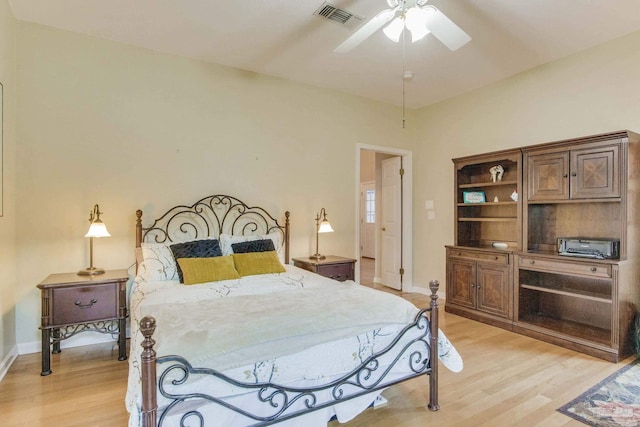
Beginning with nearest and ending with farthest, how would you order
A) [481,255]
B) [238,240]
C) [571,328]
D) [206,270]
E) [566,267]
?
[206,270]
[566,267]
[571,328]
[238,240]
[481,255]

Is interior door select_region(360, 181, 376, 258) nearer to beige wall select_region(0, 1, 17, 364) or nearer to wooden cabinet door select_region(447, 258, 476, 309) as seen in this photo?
wooden cabinet door select_region(447, 258, 476, 309)

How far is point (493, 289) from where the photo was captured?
3953 mm

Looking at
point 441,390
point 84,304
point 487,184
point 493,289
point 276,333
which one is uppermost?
point 487,184

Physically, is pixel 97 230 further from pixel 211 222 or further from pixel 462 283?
pixel 462 283

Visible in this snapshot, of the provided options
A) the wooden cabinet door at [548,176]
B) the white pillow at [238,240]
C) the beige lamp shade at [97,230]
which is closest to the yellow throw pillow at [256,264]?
the white pillow at [238,240]

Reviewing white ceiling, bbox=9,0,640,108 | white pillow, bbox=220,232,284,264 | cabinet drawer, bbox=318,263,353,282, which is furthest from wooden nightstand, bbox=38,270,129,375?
white ceiling, bbox=9,0,640,108

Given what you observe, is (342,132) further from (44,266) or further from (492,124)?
(44,266)

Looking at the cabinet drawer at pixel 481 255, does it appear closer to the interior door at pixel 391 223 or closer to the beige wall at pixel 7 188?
the interior door at pixel 391 223

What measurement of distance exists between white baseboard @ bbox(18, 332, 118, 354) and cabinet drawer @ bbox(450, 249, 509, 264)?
392cm

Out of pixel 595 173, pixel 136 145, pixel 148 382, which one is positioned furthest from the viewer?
pixel 136 145

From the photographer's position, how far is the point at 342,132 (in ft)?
16.0

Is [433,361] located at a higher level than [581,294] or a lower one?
lower

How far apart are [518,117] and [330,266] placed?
291 centimetres

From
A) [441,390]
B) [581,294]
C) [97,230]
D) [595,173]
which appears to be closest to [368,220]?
[581,294]
